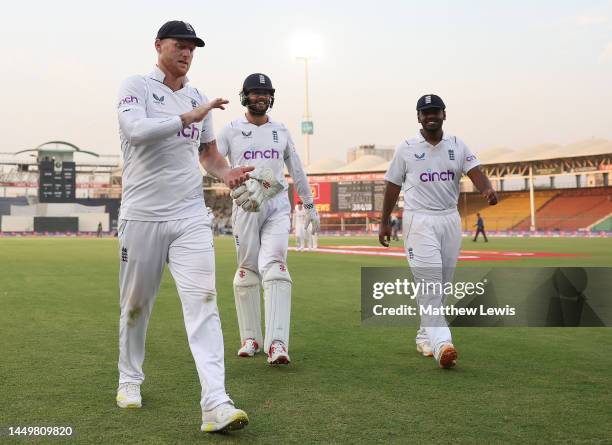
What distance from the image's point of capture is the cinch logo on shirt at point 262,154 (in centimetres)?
600

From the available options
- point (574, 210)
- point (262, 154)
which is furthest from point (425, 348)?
point (574, 210)

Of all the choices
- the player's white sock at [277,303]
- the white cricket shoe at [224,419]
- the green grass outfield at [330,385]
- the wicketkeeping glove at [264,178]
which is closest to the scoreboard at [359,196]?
the green grass outfield at [330,385]

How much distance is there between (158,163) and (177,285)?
0.75 meters

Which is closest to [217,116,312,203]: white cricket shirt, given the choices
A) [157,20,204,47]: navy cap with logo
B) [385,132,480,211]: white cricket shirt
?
[385,132,480,211]: white cricket shirt

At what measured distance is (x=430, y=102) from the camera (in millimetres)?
5633

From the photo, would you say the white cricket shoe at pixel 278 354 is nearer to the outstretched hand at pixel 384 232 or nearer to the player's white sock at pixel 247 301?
the player's white sock at pixel 247 301

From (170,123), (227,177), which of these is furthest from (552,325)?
(170,123)

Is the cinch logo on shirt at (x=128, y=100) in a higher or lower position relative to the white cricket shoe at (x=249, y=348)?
higher

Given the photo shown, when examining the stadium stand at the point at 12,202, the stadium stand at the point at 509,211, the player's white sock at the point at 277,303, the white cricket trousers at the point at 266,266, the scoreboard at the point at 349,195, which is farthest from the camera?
the stadium stand at the point at 12,202

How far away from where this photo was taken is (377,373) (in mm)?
4996

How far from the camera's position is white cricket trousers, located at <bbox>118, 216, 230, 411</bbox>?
3738mm

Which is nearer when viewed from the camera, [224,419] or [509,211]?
[224,419]

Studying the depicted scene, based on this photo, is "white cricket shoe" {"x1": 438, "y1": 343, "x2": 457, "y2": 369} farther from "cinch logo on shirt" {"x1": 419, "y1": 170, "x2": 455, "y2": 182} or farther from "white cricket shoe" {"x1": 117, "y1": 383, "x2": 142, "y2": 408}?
"white cricket shoe" {"x1": 117, "y1": 383, "x2": 142, "y2": 408}

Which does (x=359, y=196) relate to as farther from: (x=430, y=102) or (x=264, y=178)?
(x=264, y=178)
